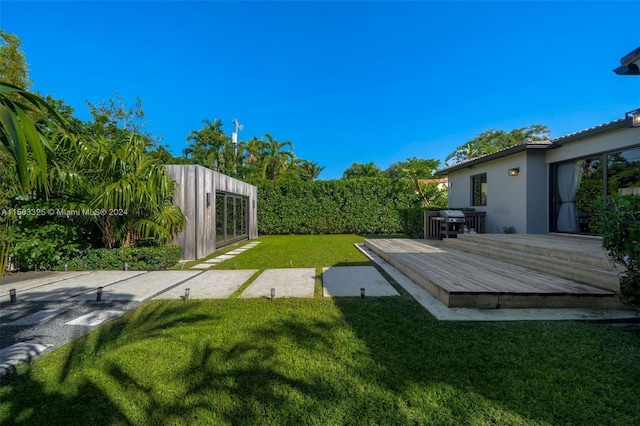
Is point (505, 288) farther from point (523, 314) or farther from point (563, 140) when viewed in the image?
point (563, 140)

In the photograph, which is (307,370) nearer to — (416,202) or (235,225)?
(235,225)

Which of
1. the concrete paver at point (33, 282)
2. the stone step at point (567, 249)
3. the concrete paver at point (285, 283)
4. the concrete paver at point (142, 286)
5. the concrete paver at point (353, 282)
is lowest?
the concrete paver at point (33, 282)

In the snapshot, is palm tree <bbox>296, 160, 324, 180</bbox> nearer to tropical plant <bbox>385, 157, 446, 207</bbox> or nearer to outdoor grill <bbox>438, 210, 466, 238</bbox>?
tropical plant <bbox>385, 157, 446, 207</bbox>

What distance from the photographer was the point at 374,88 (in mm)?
17656

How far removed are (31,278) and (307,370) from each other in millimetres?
6211

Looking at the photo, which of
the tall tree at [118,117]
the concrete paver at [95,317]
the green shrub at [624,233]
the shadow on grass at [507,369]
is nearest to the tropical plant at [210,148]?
the tall tree at [118,117]

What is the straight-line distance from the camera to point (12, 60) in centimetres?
1337

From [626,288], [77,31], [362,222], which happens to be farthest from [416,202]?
[77,31]

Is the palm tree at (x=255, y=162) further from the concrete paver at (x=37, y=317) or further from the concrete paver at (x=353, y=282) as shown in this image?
the concrete paver at (x=37, y=317)

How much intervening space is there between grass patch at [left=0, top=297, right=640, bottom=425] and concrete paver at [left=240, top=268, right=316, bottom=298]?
102 centimetres

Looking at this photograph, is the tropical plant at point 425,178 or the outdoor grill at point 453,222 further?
the tropical plant at point 425,178

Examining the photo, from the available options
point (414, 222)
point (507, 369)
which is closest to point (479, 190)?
point (414, 222)

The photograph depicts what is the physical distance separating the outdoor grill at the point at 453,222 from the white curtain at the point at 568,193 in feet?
7.82

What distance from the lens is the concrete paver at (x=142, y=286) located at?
154 inches
